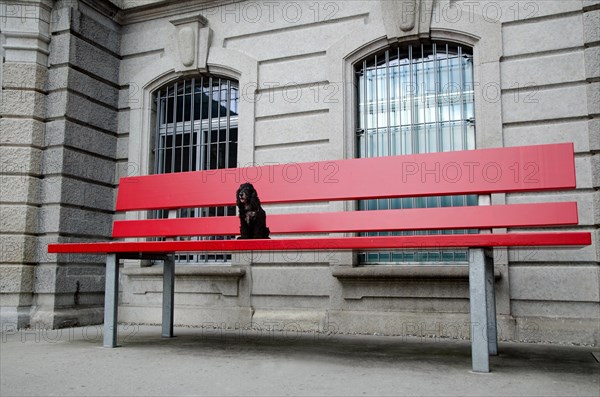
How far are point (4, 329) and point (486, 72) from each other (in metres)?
7.00

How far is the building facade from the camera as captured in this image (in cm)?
653

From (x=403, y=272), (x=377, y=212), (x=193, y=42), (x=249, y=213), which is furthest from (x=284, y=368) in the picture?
(x=193, y=42)

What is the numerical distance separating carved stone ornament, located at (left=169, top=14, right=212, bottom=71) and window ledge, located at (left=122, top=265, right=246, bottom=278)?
3.05m

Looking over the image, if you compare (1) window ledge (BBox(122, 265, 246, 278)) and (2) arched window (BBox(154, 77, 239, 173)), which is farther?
(2) arched window (BBox(154, 77, 239, 173))

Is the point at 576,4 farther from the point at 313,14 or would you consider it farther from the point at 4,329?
the point at 4,329

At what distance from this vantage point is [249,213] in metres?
5.40

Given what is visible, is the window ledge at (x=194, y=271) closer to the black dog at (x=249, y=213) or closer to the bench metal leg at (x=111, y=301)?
the bench metal leg at (x=111, y=301)

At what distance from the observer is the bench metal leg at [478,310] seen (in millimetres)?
4336

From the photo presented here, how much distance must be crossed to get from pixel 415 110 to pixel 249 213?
10.5 ft

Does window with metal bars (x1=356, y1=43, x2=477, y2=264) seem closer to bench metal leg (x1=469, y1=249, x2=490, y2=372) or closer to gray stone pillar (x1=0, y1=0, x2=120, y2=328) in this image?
bench metal leg (x1=469, y1=249, x2=490, y2=372)

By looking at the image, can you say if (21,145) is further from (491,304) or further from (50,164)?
(491,304)

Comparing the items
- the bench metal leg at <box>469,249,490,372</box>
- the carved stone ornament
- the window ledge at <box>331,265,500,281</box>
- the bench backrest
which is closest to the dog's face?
the bench backrest

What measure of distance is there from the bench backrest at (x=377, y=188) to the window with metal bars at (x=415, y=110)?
4.78ft

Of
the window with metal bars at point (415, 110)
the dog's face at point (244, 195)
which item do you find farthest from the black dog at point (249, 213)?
the window with metal bars at point (415, 110)
